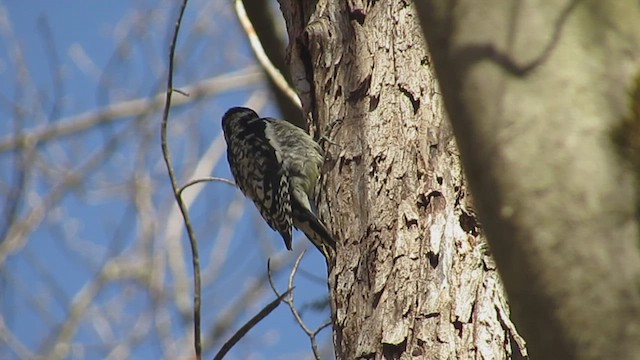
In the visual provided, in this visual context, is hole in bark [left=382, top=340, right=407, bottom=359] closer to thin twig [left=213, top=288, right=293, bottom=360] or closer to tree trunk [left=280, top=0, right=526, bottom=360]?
tree trunk [left=280, top=0, right=526, bottom=360]

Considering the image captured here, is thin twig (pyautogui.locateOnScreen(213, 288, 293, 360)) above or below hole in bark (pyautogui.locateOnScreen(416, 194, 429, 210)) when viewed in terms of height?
above

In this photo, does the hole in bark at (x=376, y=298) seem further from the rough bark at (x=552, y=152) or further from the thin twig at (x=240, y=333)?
the rough bark at (x=552, y=152)

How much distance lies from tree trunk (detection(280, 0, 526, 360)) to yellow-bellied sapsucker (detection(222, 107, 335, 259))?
453mm

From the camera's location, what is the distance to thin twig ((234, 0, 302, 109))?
4.88 meters

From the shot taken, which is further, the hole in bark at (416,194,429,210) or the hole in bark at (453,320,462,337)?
the hole in bark at (416,194,429,210)

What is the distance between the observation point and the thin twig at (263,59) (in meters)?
4.88

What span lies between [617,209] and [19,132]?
7.50m

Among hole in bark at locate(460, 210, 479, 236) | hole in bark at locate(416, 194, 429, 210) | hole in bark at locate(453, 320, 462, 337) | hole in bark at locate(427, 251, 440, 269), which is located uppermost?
hole in bark at locate(416, 194, 429, 210)

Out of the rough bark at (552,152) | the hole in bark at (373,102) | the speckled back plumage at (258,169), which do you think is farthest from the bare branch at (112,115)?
the rough bark at (552,152)

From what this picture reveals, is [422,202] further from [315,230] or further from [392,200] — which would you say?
[315,230]

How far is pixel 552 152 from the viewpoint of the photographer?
51.1 inches

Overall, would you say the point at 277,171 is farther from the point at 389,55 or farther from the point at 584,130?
the point at 584,130

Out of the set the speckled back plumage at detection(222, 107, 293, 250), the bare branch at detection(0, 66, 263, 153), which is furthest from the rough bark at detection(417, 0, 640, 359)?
the bare branch at detection(0, 66, 263, 153)

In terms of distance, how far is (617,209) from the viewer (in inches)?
50.1
